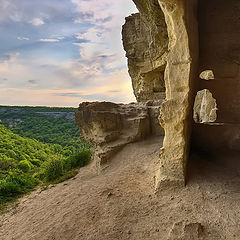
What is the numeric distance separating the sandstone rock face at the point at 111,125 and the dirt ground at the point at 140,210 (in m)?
1.63

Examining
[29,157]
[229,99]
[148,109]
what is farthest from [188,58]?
[29,157]

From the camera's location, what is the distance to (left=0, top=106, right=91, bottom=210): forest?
840 cm

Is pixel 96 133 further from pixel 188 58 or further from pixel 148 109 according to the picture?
pixel 188 58

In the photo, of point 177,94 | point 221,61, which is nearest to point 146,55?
point 221,61

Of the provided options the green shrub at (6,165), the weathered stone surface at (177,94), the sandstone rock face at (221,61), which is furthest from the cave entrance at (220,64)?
the green shrub at (6,165)

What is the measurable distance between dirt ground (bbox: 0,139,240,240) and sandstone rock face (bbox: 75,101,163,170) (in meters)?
1.63

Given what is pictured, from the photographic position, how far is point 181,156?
448 centimetres

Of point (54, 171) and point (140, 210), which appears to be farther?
point (54, 171)

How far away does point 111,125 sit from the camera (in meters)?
7.90

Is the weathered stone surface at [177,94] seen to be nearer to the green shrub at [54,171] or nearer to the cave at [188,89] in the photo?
the cave at [188,89]

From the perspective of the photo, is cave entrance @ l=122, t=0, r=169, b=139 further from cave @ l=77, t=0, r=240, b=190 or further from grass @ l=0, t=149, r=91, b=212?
grass @ l=0, t=149, r=91, b=212

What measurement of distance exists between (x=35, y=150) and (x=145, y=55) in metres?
19.7

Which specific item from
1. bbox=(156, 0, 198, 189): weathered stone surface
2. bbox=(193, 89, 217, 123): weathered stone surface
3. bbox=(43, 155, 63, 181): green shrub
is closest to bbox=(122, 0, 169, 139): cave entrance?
bbox=(193, 89, 217, 123): weathered stone surface

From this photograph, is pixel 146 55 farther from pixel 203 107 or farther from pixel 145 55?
pixel 203 107
